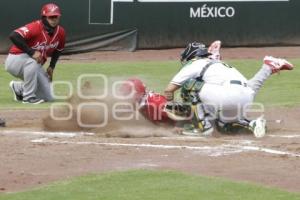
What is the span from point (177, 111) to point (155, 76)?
680 centimetres

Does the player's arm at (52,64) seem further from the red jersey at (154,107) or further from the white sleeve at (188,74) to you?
the white sleeve at (188,74)

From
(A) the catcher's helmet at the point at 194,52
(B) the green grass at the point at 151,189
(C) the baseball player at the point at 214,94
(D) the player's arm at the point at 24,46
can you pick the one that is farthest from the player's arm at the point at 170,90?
(D) the player's arm at the point at 24,46

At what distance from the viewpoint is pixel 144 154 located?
8.55m

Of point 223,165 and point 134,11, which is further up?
point 134,11

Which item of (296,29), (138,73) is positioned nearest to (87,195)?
(138,73)

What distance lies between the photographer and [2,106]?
13.1m

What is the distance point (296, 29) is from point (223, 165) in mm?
15067

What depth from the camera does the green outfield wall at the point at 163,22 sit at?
21.0 metres

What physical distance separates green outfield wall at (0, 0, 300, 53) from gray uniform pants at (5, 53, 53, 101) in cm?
676

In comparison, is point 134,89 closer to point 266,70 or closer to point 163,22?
point 266,70

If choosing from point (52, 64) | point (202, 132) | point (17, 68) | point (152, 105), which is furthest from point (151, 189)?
point (52, 64)

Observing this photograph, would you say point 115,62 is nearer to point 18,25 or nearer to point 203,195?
point 18,25

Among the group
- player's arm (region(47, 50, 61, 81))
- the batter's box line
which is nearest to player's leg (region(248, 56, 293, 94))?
the batter's box line

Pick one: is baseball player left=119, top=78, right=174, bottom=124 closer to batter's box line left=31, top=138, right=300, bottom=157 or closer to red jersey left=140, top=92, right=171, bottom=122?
red jersey left=140, top=92, right=171, bottom=122
